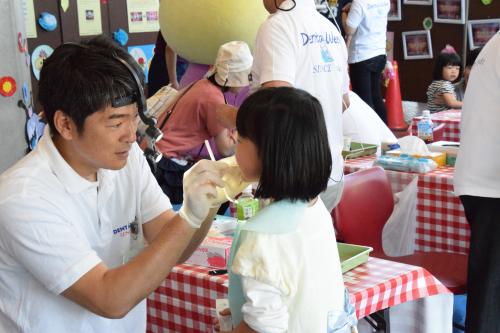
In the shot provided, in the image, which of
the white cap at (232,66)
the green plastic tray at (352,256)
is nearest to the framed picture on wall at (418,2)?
the white cap at (232,66)

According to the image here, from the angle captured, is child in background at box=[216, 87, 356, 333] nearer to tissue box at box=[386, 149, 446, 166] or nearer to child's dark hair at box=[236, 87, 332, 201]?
child's dark hair at box=[236, 87, 332, 201]

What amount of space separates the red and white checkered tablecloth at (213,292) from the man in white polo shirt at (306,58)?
738mm

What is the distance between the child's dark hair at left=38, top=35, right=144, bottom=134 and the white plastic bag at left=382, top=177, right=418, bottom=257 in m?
1.87

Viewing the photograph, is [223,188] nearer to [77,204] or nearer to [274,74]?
[77,204]

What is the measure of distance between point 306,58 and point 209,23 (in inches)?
44.8

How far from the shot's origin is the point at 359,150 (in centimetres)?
369

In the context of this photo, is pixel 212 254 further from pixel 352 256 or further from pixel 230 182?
pixel 230 182

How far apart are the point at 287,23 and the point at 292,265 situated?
4.85 ft

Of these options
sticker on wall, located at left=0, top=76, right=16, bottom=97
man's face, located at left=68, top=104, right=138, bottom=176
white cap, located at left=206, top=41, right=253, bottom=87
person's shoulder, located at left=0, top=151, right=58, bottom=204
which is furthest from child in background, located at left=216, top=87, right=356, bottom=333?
sticker on wall, located at left=0, top=76, right=16, bottom=97

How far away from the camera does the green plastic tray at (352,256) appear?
6.91 ft

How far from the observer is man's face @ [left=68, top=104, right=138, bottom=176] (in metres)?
1.48

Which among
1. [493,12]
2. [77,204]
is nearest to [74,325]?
[77,204]

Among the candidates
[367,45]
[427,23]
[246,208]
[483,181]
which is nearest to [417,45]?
[427,23]

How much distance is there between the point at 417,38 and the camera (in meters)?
8.52
